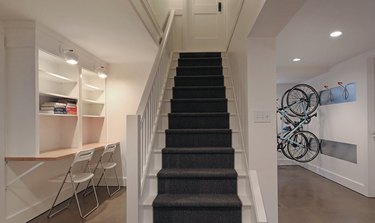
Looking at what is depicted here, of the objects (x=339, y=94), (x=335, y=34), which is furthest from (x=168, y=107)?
(x=339, y=94)

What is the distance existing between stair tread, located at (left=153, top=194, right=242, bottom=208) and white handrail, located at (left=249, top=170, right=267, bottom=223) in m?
0.19

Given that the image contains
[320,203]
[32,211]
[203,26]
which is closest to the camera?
[32,211]

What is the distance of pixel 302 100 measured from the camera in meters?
5.16

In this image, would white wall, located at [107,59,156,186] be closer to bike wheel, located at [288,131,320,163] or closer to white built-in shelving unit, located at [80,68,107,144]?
white built-in shelving unit, located at [80,68,107,144]

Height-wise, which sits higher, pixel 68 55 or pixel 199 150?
pixel 68 55

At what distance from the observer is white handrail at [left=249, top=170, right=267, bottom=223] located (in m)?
1.77

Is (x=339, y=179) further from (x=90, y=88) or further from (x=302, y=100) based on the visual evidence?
(x=90, y=88)

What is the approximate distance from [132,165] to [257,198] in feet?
3.50

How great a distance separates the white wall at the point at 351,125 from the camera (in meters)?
3.67

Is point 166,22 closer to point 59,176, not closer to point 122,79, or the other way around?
point 122,79

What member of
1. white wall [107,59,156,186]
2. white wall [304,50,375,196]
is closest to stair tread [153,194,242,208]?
white wall [107,59,156,186]

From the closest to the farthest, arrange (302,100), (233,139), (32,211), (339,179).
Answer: (233,139) < (32,211) < (339,179) < (302,100)

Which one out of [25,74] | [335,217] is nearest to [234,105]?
[335,217]

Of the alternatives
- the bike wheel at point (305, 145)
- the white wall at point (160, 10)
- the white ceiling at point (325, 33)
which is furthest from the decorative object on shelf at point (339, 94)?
the white wall at point (160, 10)
